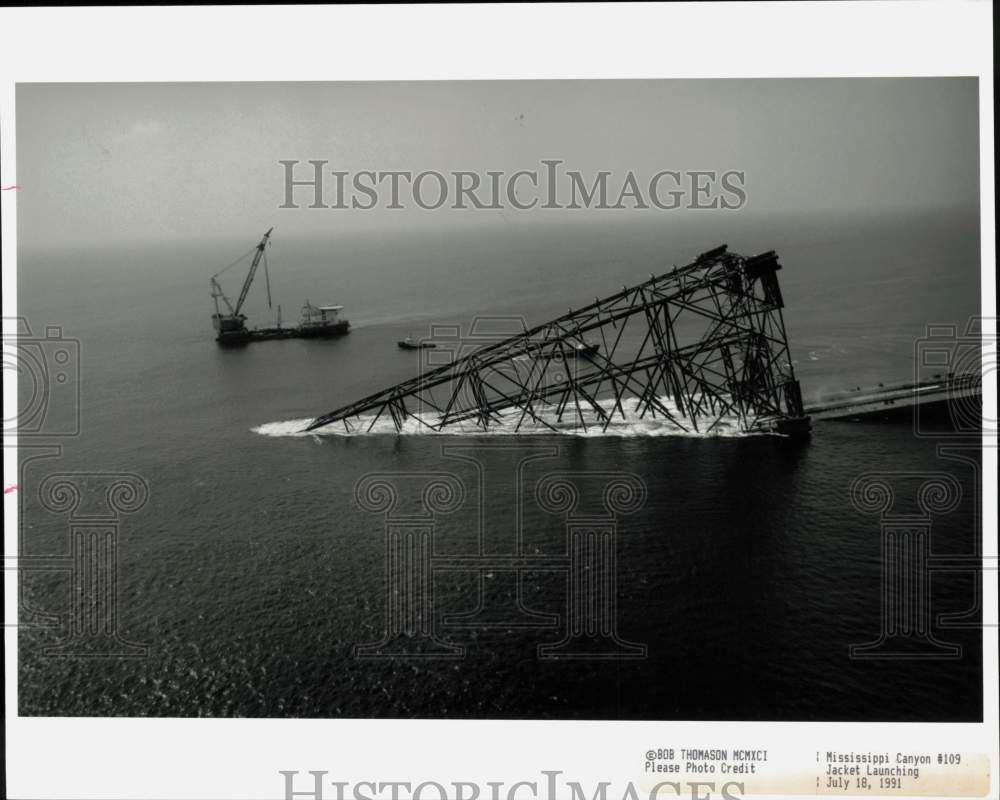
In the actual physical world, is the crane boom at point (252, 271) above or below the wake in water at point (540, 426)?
above

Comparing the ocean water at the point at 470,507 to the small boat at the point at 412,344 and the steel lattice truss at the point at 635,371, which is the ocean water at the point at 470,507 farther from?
the steel lattice truss at the point at 635,371

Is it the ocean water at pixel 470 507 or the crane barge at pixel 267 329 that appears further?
the crane barge at pixel 267 329

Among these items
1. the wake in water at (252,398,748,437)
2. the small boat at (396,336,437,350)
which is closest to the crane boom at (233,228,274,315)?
the wake in water at (252,398,748,437)

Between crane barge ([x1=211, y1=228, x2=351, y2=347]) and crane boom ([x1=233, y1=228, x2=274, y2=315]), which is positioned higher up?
crane boom ([x1=233, y1=228, x2=274, y2=315])

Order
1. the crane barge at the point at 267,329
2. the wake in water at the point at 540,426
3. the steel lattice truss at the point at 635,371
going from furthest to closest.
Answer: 1. the crane barge at the point at 267,329
2. the steel lattice truss at the point at 635,371
3. the wake in water at the point at 540,426

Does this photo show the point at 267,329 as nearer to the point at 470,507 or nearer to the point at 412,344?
the point at 412,344

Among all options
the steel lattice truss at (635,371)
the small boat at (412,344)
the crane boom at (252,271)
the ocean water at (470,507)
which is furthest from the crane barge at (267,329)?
the steel lattice truss at (635,371)

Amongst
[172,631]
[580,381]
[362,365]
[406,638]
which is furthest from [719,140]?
[172,631]

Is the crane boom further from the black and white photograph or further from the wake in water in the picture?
the wake in water
